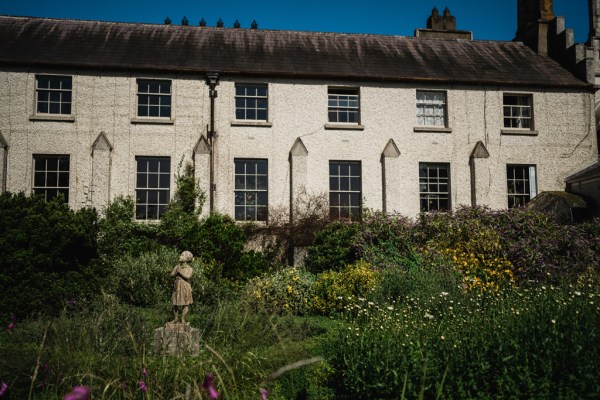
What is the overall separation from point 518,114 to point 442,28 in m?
6.49

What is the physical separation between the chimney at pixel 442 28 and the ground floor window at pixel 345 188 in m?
8.83

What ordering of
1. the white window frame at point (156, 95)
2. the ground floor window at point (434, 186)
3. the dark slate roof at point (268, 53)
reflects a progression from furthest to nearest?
1. the ground floor window at point (434, 186)
2. the dark slate roof at point (268, 53)
3. the white window frame at point (156, 95)

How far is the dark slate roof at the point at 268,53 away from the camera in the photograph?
1761 centimetres

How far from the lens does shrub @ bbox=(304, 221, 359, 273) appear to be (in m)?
13.7

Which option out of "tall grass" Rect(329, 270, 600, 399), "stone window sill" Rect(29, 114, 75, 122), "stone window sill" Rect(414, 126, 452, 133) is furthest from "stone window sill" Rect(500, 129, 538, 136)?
"stone window sill" Rect(29, 114, 75, 122)

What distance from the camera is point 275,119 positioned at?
703 inches

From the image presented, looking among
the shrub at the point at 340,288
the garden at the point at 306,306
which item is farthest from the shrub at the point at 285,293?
the shrub at the point at 340,288

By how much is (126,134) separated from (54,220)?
6.96 m

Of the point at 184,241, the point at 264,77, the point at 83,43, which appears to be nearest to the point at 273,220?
the point at 184,241

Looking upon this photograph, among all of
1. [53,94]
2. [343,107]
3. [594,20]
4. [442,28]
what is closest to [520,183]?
[343,107]

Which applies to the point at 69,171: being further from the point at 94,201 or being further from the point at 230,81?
the point at 230,81

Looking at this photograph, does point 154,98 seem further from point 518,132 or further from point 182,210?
point 518,132

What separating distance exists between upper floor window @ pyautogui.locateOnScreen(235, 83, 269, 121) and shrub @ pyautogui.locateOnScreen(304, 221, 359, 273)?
5945mm

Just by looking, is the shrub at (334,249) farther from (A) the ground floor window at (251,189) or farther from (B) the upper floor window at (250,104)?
(B) the upper floor window at (250,104)
